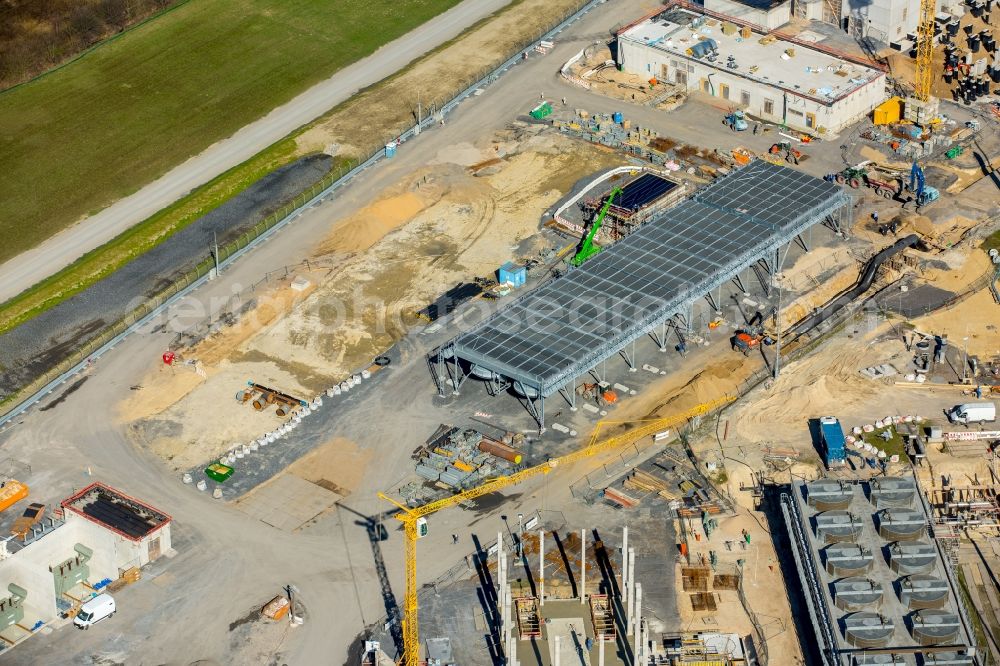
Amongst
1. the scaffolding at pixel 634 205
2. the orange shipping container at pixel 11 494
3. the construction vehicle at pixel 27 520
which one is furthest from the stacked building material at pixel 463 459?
the scaffolding at pixel 634 205

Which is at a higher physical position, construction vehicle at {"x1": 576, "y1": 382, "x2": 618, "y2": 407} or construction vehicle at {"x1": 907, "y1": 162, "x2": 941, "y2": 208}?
construction vehicle at {"x1": 576, "y1": 382, "x2": 618, "y2": 407}

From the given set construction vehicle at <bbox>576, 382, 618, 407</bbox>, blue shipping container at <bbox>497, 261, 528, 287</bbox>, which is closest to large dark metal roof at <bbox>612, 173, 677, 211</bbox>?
blue shipping container at <bbox>497, 261, 528, 287</bbox>

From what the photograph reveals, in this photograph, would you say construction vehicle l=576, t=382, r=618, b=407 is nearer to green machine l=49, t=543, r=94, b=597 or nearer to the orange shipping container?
green machine l=49, t=543, r=94, b=597

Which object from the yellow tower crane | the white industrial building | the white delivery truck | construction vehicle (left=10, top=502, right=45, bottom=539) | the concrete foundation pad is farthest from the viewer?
the white delivery truck

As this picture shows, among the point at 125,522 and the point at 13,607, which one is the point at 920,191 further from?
the point at 13,607

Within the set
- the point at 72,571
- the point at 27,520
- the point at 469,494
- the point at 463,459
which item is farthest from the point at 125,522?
the point at 463,459

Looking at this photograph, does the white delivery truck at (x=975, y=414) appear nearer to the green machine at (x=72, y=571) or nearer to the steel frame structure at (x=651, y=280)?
the steel frame structure at (x=651, y=280)

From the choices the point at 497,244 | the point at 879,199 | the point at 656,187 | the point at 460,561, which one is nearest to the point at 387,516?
the point at 460,561
